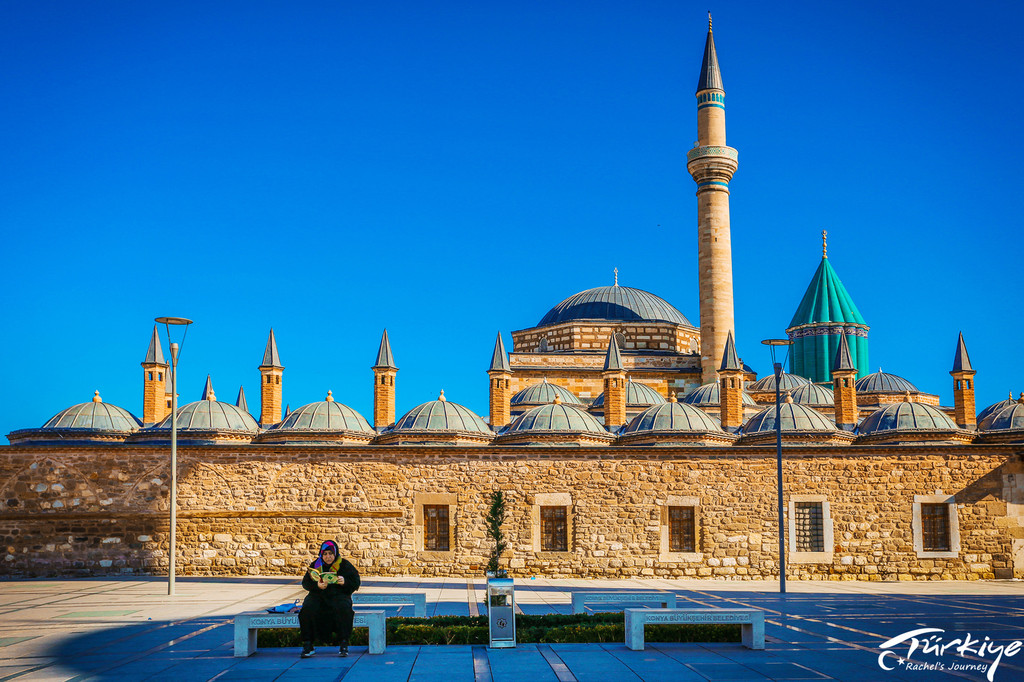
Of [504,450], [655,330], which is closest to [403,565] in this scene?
[504,450]

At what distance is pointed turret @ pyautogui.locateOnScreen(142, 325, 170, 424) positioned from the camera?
2880 centimetres

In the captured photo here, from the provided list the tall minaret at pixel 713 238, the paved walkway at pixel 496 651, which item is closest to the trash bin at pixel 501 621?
the paved walkway at pixel 496 651

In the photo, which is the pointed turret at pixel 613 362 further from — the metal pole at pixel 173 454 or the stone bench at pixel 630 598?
the stone bench at pixel 630 598

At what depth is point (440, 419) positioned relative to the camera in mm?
24578

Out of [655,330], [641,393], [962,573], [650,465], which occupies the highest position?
[655,330]

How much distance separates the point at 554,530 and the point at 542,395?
1153 cm

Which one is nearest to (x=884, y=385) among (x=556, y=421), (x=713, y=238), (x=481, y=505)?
(x=713, y=238)

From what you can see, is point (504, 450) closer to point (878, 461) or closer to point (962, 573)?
point (878, 461)

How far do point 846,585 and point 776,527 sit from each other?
2.29 metres

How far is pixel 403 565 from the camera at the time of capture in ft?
70.1

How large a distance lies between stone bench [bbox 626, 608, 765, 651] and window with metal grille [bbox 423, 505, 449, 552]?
38.4ft

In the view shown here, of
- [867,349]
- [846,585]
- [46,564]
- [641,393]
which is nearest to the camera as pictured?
[846,585]

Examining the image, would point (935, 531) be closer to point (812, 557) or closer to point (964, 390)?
point (812, 557)

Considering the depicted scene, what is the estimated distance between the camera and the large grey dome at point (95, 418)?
24859 millimetres
